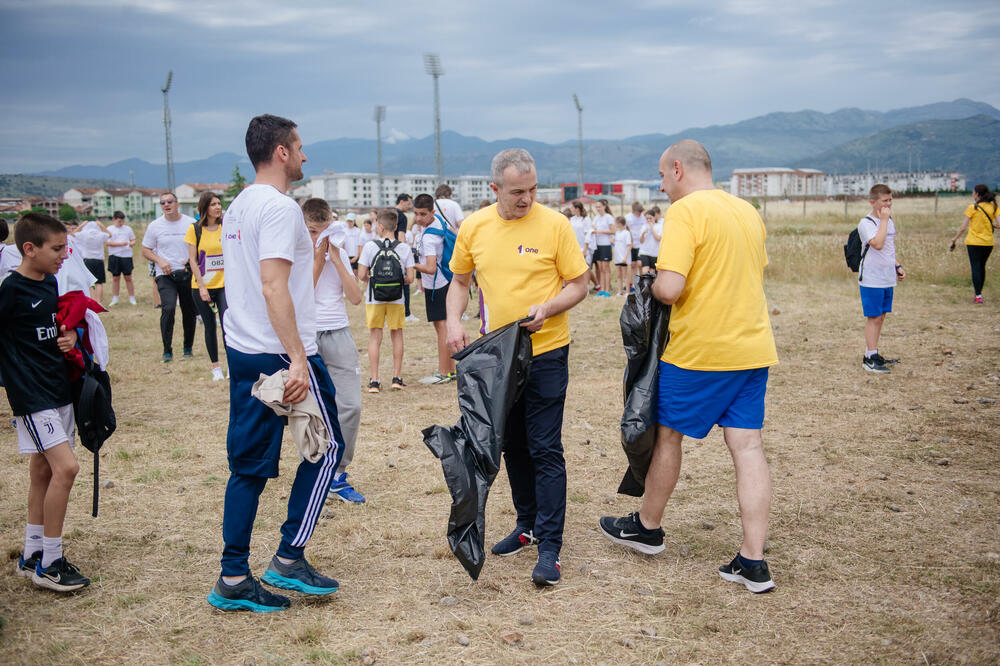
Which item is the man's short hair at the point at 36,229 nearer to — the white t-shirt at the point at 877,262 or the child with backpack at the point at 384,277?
the child with backpack at the point at 384,277

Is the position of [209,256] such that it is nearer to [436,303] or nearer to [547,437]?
[436,303]

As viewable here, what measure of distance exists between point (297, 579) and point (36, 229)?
232cm

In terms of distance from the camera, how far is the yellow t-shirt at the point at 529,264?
153 inches

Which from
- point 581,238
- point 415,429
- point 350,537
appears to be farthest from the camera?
point 581,238

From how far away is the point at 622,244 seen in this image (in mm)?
16328

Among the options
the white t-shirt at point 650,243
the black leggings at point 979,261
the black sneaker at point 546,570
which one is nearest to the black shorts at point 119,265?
the white t-shirt at point 650,243

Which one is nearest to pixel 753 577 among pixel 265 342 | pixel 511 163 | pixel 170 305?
pixel 511 163

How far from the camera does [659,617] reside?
3447mm

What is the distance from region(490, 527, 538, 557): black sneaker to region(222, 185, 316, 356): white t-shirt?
69.8 inches

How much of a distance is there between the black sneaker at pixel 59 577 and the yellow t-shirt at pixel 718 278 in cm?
351

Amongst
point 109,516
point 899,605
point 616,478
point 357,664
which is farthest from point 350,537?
point 899,605

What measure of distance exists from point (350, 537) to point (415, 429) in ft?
7.87

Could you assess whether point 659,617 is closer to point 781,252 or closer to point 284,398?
point 284,398

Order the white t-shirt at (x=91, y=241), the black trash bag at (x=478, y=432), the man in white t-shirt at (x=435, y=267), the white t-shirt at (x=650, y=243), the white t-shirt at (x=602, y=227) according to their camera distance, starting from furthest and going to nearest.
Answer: the white t-shirt at (x=602, y=227) < the white t-shirt at (x=91, y=241) < the white t-shirt at (x=650, y=243) < the man in white t-shirt at (x=435, y=267) < the black trash bag at (x=478, y=432)
